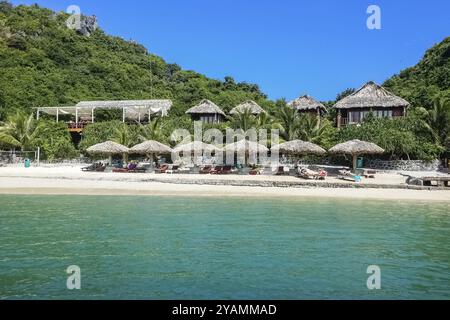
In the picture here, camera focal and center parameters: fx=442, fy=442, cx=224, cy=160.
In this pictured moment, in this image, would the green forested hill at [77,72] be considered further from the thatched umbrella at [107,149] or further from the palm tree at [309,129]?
the thatched umbrella at [107,149]

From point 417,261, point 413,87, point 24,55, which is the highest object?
point 24,55

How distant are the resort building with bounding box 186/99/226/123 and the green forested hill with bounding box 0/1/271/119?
8.25 ft

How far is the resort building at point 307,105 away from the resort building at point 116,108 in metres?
11.5

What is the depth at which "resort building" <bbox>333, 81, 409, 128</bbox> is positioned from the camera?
110 feet

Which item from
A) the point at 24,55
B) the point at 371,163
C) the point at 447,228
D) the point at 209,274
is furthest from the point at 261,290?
the point at 24,55

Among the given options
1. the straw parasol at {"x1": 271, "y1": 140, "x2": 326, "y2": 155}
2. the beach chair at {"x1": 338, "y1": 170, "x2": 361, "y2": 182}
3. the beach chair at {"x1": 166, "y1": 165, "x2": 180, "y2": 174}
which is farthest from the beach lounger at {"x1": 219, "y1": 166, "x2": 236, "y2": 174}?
the beach chair at {"x1": 338, "y1": 170, "x2": 361, "y2": 182}

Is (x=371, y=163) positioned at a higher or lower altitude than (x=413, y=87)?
lower

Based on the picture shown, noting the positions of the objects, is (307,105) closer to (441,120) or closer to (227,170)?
(441,120)

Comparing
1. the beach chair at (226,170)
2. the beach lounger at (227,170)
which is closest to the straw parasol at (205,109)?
the beach lounger at (227,170)

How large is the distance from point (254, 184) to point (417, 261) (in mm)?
11565

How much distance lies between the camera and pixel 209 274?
6727 mm

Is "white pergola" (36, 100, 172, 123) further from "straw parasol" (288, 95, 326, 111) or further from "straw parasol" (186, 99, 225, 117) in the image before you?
"straw parasol" (288, 95, 326, 111)

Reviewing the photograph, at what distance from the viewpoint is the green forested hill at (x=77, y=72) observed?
142ft

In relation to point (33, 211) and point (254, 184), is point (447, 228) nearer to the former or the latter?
point (254, 184)
